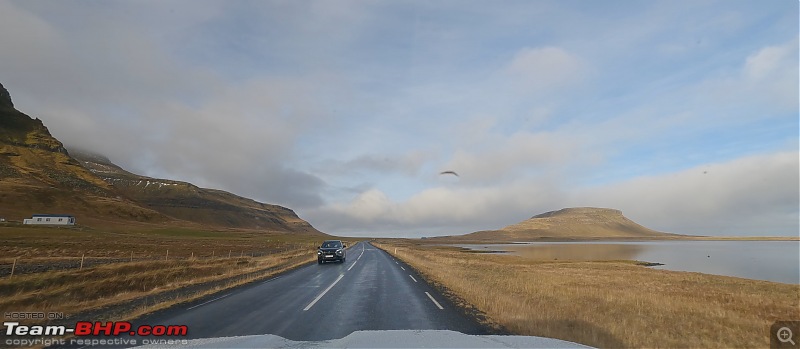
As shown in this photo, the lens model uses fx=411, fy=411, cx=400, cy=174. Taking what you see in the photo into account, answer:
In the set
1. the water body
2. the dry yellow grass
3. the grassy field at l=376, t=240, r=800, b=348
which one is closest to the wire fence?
the dry yellow grass

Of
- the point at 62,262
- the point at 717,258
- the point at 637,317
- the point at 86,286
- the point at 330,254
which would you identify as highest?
the point at 717,258

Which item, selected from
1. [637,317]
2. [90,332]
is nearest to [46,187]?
[90,332]

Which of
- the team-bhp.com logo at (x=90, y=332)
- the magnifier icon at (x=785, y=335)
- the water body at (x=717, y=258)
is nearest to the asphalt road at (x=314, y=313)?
the team-bhp.com logo at (x=90, y=332)

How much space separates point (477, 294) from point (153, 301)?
11040 millimetres

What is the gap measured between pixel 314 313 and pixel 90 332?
5.02 metres

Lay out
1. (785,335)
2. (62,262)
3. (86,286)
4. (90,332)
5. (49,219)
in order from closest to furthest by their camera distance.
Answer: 1. (90,332)
2. (785,335)
3. (86,286)
4. (62,262)
5. (49,219)

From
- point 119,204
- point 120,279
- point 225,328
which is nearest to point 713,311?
point 225,328

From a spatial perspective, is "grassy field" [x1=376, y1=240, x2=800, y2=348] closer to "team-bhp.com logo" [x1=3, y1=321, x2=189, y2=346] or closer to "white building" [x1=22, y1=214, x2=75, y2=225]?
"team-bhp.com logo" [x1=3, y1=321, x2=189, y2=346]

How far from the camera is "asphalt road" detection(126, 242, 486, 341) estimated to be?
357 inches

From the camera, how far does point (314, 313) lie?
11273 mm

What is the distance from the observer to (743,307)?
1652 cm

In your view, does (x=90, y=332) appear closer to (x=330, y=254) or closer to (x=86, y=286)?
(x=86, y=286)

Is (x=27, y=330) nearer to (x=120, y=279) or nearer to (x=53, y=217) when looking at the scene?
(x=120, y=279)

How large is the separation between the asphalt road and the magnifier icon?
8102 mm
